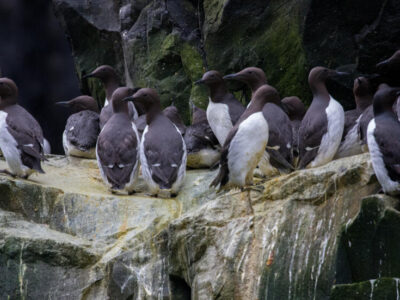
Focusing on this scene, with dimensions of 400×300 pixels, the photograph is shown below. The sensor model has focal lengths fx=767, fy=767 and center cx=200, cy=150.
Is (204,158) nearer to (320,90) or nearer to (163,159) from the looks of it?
(163,159)

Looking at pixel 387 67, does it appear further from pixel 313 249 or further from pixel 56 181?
pixel 56 181

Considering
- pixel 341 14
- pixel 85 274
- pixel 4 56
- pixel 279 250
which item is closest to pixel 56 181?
pixel 85 274

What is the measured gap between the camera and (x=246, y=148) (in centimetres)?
666

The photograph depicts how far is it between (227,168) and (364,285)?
2275 mm

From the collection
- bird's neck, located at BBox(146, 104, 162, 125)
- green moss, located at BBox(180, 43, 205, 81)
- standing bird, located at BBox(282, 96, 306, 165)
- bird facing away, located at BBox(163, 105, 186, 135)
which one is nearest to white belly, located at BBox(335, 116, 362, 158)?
standing bird, located at BBox(282, 96, 306, 165)

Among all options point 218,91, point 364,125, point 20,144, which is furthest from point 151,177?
point 364,125

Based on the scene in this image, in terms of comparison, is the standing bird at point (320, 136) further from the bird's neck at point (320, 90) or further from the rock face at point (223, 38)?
the rock face at point (223, 38)

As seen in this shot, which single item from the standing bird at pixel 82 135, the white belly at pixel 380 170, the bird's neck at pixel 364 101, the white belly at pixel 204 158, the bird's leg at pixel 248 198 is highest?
the white belly at pixel 380 170

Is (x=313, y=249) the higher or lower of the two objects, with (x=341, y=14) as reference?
lower

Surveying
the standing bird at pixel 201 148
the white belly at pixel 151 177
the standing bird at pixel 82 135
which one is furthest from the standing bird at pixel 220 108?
the standing bird at pixel 82 135

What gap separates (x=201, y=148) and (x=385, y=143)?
3.12 meters

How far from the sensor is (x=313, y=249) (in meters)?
5.48

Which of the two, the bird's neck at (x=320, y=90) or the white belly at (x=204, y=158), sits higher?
the bird's neck at (x=320, y=90)

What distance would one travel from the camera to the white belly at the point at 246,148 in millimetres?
6660
